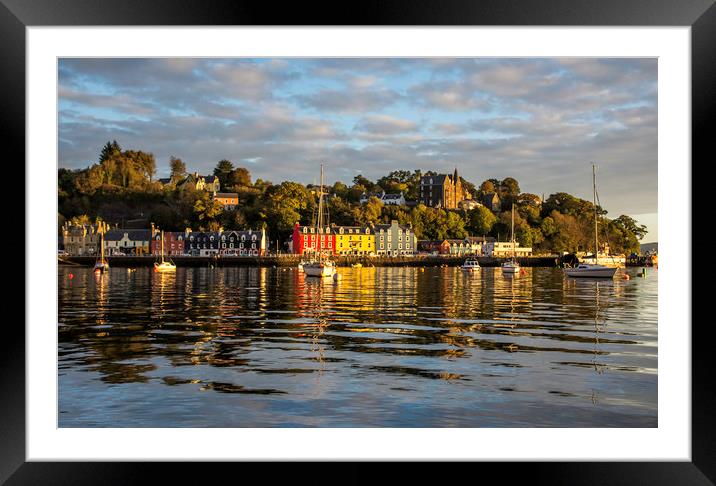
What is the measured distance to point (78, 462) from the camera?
4.11 meters

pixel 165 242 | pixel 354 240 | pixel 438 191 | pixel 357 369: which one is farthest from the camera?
pixel 438 191

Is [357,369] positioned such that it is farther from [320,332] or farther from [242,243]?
[242,243]

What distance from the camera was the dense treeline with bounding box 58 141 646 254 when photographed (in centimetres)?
8119

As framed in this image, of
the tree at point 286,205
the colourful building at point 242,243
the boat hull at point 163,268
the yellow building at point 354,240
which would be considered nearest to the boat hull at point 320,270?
the boat hull at point 163,268

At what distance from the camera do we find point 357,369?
8.76 meters

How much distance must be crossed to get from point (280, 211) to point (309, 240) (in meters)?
5.70

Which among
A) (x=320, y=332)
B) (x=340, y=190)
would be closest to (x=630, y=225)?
(x=340, y=190)

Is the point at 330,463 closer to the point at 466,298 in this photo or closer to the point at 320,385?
the point at 320,385

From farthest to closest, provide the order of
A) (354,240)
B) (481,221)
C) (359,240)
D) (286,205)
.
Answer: (481,221) < (286,205) < (359,240) < (354,240)

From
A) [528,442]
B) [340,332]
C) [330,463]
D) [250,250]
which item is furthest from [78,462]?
[250,250]

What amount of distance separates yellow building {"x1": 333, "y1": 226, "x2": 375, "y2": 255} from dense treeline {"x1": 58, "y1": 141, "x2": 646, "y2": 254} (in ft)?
10.2

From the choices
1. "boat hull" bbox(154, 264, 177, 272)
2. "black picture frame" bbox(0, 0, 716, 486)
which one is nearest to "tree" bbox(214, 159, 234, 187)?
"boat hull" bbox(154, 264, 177, 272)
